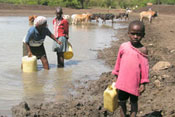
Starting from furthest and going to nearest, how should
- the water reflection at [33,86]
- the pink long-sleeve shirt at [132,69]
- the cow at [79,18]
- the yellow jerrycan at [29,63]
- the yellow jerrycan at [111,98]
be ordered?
the cow at [79,18] < the yellow jerrycan at [29,63] < the water reflection at [33,86] < the yellow jerrycan at [111,98] < the pink long-sleeve shirt at [132,69]

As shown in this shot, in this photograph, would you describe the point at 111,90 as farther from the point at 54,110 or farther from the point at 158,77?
Result: the point at 158,77

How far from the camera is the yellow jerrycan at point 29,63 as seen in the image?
7.43 meters

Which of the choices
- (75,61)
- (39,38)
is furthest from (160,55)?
(39,38)

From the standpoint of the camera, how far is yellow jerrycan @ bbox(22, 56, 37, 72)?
743 centimetres

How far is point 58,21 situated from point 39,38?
70 centimetres

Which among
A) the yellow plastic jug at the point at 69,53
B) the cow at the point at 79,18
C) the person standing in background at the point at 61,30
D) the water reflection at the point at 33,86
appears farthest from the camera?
the cow at the point at 79,18

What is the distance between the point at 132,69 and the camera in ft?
12.4

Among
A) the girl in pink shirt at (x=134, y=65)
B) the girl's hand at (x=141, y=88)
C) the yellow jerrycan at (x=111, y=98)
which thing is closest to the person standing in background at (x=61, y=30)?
the yellow jerrycan at (x=111, y=98)

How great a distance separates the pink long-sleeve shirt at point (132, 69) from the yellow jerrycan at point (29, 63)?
4.04 meters

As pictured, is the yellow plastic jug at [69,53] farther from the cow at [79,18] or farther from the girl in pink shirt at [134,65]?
the cow at [79,18]

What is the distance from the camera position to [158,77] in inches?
249

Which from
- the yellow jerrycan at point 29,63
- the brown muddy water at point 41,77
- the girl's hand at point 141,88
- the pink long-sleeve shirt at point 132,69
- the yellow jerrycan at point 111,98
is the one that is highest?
the pink long-sleeve shirt at point 132,69

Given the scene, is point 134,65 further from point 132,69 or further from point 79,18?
point 79,18

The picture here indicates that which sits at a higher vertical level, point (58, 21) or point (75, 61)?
point (58, 21)
